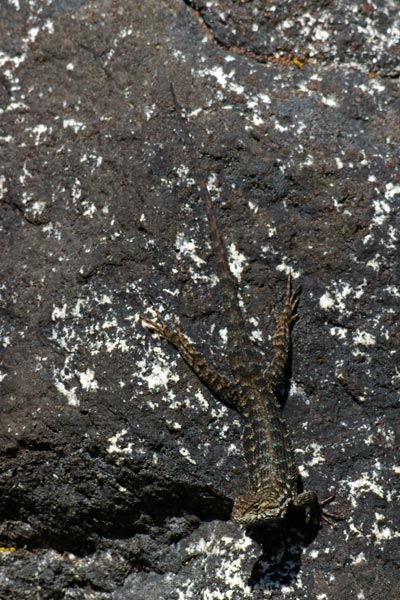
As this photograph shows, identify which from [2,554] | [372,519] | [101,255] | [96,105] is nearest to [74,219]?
[101,255]

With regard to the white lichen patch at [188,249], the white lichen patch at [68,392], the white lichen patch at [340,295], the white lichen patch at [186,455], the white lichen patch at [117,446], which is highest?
the white lichen patch at [188,249]

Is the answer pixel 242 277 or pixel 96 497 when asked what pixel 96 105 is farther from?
pixel 96 497

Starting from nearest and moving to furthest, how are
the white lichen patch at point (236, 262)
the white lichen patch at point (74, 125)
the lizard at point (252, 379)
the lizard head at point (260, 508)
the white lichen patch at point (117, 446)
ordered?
the lizard head at point (260, 508) < the lizard at point (252, 379) < the white lichen patch at point (117, 446) < the white lichen patch at point (236, 262) < the white lichen patch at point (74, 125)

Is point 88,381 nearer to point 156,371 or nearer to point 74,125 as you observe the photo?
point 156,371

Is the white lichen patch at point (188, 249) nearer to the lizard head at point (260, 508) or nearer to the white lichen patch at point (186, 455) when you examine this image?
the white lichen patch at point (186, 455)

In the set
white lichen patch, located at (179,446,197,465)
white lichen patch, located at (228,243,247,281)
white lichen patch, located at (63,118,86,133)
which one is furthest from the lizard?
white lichen patch, located at (63,118,86,133)

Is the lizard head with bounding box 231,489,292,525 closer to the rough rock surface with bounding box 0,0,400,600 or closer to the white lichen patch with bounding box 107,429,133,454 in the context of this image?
the rough rock surface with bounding box 0,0,400,600

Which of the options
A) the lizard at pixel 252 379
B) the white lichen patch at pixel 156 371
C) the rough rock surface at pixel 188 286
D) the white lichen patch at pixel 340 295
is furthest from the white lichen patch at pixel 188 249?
the white lichen patch at pixel 340 295
